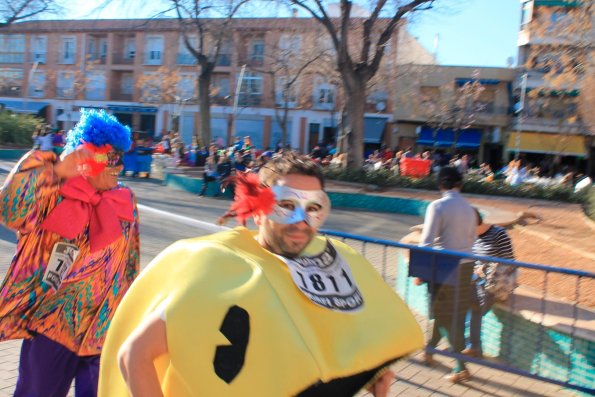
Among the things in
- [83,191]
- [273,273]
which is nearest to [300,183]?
[273,273]

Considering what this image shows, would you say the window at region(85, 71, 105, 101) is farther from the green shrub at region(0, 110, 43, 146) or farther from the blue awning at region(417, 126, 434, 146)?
the blue awning at region(417, 126, 434, 146)

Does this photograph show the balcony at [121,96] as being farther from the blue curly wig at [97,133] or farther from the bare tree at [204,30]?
the blue curly wig at [97,133]

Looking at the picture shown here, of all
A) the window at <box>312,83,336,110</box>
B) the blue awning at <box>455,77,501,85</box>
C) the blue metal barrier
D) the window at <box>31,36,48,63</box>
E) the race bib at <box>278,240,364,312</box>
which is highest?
the window at <box>31,36,48,63</box>

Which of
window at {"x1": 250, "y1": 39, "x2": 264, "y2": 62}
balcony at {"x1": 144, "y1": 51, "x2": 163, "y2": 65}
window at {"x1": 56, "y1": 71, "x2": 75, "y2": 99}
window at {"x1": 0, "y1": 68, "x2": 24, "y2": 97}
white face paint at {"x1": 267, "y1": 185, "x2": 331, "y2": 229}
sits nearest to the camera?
white face paint at {"x1": 267, "y1": 185, "x2": 331, "y2": 229}

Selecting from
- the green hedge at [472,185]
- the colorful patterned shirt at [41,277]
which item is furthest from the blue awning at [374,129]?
the colorful patterned shirt at [41,277]

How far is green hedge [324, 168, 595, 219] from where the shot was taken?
734 inches

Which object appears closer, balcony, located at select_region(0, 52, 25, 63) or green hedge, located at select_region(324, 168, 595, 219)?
green hedge, located at select_region(324, 168, 595, 219)

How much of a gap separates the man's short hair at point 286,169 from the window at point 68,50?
54.7m

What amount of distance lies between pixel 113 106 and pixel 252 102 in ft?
40.0

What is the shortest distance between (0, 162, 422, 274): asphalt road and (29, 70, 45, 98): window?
117 feet

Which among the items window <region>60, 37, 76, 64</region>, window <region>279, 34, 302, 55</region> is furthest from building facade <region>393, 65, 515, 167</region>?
window <region>60, 37, 76, 64</region>

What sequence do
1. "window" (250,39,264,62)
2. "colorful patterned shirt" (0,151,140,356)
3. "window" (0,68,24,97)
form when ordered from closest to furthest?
1. "colorful patterned shirt" (0,151,140,356)
2. "window" (250,39,264,62)
3. "window" (0,68,24,97)

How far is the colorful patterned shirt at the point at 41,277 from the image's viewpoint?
2666 mm

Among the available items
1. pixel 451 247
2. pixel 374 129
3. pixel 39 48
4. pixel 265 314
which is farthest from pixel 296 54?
pixel 265 314
